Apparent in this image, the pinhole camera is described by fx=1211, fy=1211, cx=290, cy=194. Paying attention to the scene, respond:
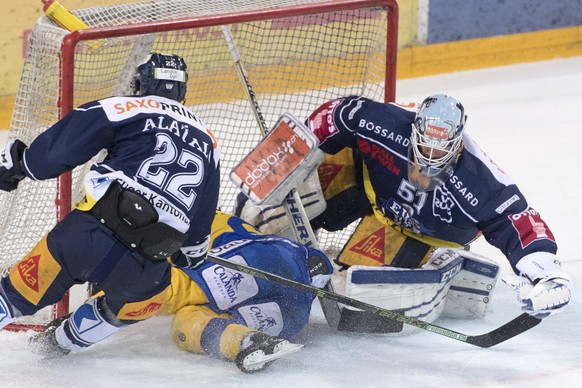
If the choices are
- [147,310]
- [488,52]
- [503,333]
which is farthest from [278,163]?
[488,52]

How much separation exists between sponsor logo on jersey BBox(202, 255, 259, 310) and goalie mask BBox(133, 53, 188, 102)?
0.62 meters

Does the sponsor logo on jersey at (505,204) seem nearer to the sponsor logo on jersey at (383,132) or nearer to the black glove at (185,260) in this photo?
the sponsor logo on jersey at (383,132)

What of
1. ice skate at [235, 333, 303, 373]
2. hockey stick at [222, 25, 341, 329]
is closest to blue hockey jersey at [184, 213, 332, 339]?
hockey stick at [222, 25, 341, 329]

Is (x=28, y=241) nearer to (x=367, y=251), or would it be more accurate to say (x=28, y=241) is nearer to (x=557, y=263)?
(x=367, y=251)

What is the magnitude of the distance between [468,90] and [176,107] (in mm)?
3682

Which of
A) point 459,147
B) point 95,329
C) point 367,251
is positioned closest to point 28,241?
point 95,329

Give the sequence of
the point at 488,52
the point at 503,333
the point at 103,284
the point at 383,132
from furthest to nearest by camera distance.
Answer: the point at 488,52, the point at 383,132, the point at 503,333, the point at 103,284

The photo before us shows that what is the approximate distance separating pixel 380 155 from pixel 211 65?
94 centimetres

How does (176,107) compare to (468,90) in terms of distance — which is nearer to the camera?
(176,107)

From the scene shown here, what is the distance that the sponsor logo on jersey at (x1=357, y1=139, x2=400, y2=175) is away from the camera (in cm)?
410

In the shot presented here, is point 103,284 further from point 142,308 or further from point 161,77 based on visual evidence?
point 161,77

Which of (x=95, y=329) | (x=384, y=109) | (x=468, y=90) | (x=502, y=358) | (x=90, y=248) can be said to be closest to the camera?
(x=90, y=248)

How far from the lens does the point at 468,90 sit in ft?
22.6

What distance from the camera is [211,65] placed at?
4738 mm
